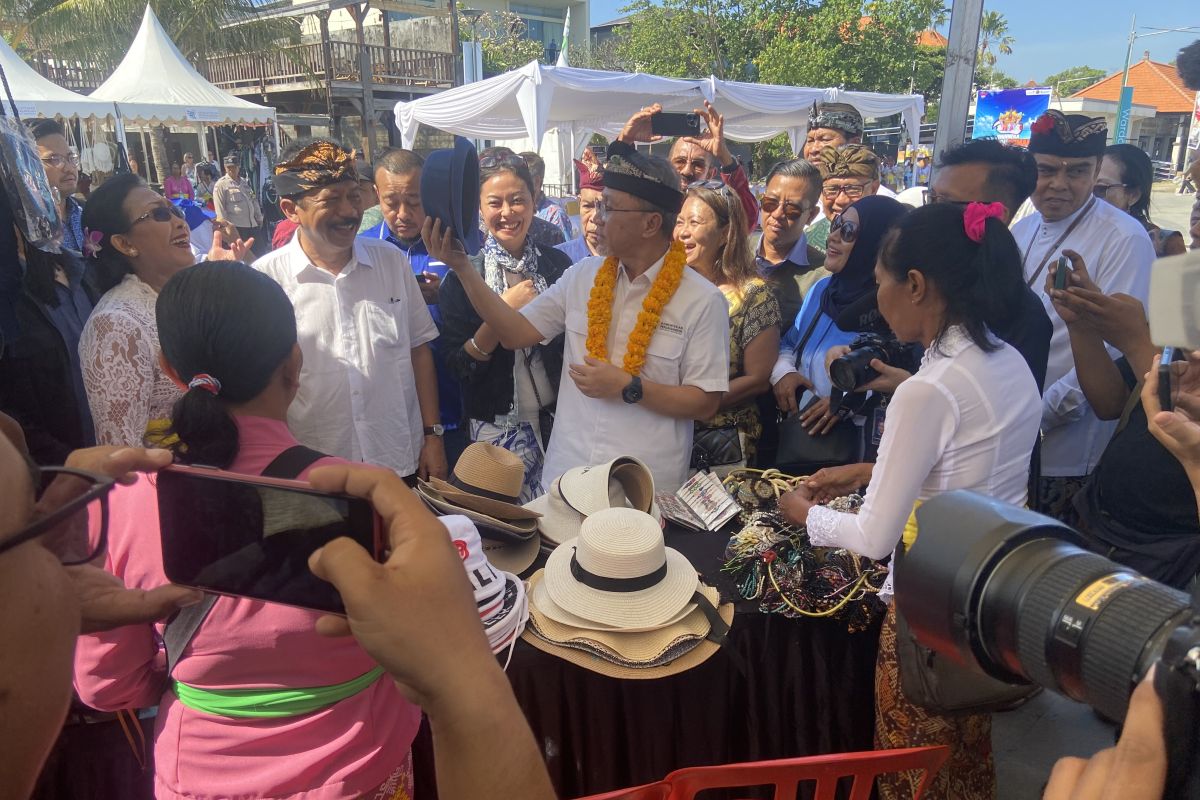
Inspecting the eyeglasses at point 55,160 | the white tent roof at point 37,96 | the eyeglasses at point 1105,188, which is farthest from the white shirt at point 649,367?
the white tent roof at point 37,96

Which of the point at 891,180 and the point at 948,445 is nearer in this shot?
the point at 948,445

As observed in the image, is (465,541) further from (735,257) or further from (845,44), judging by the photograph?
(845,44)

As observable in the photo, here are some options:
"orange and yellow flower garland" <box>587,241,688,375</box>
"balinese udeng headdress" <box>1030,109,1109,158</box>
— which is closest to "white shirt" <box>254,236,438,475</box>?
→ "orange and yellow flower garland" <box>587,241,688,375</box>

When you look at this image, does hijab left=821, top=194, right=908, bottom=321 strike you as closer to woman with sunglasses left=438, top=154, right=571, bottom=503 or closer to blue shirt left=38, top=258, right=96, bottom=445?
woman with sunglasses left=438, top=154, right=571, bottom=503

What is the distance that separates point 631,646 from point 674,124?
8.60ft

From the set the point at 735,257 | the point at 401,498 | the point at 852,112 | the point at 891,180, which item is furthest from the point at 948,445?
the point at 891,180

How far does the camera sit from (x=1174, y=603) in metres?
0.77

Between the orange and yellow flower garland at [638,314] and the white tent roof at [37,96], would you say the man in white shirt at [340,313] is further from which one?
the white tent roof at [37,96]

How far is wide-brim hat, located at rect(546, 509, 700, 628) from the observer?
1.74 meters

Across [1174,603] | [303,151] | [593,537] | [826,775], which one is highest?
[303,151]

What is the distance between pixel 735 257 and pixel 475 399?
49.3 inches

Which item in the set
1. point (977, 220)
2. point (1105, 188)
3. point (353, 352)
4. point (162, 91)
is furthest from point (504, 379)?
point (162, 91)

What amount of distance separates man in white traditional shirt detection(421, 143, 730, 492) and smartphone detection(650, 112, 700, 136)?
1174 mm

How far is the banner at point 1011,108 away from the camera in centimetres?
1300
